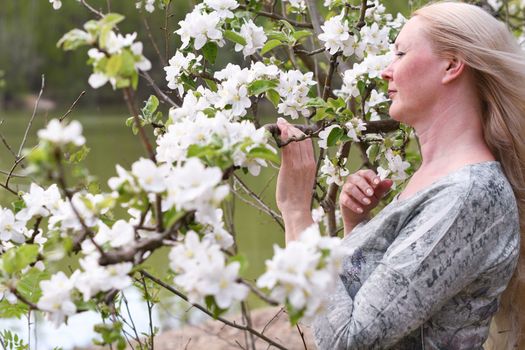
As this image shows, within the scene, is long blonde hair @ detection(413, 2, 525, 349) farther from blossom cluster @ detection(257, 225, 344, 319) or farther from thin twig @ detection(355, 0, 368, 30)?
blossom cluster @ detection(257, 225, 344, 319)

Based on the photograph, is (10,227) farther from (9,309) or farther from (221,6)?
(221,6)

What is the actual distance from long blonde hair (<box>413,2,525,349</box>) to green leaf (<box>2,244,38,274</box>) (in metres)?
1.03

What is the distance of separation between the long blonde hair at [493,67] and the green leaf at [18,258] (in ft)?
3.39

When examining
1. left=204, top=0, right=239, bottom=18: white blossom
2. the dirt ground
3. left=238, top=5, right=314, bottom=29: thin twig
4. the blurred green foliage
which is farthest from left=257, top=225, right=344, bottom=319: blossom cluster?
the blurred green foliage

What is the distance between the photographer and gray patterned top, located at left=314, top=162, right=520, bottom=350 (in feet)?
5.57

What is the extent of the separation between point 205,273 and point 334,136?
1071 millimetres

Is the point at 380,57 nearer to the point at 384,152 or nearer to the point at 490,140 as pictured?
the point at 384,152

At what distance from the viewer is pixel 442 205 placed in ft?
5.71

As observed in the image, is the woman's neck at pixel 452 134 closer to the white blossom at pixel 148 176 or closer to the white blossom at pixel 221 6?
the white blossom at pixel 221 6

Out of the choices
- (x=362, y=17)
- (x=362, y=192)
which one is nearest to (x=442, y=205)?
(x=362, y=192)

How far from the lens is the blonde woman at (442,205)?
1.71 metres

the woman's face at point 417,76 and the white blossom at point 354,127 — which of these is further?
the white blossom at point 354,127

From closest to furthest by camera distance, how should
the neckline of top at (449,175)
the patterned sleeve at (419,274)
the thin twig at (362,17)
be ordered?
the patterned sleeve at (419,274)
the neckline of top at (449,175)
the thin twig at (362,17)

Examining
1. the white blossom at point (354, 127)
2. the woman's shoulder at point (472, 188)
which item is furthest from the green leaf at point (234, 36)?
the woman's shoulder at point (472, 188)
